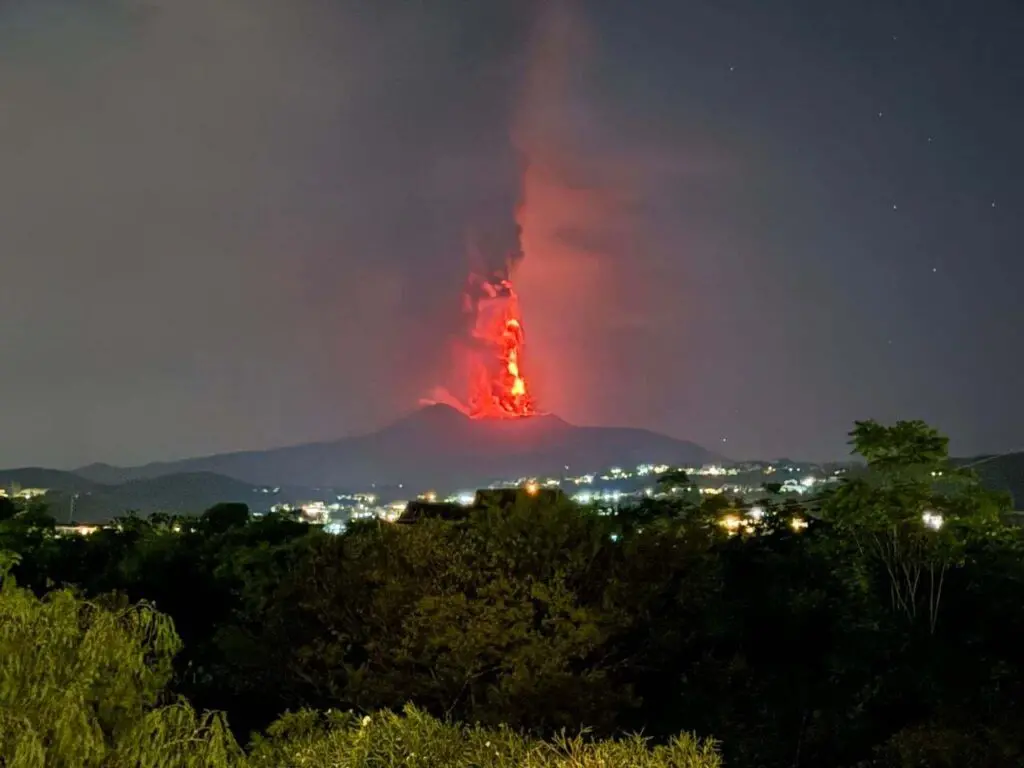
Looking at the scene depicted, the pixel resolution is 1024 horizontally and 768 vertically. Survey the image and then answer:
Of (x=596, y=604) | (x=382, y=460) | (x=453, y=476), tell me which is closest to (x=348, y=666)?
(x=596, y=604)

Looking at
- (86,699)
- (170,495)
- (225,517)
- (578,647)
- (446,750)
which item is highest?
(225,517)

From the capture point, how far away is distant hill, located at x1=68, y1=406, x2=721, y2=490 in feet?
296

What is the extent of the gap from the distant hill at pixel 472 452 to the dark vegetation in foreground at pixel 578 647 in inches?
1890

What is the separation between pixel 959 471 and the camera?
1286 cm

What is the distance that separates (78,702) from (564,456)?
99.7 meters

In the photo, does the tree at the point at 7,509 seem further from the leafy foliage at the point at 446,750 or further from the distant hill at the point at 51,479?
the distant hill at the point at 51,479

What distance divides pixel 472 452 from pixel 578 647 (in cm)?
8490

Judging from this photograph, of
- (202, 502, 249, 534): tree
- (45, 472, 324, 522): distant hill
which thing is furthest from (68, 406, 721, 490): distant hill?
(202, 502, 249, 534): tree

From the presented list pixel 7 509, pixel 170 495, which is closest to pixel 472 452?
pixel 170 495

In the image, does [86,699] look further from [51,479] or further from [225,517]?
[51,479]

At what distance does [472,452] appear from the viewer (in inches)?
3698

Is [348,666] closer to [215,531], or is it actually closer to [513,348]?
[215,531]

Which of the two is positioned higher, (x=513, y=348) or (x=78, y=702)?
(x=513, y=348)

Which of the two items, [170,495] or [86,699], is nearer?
[86,699]
